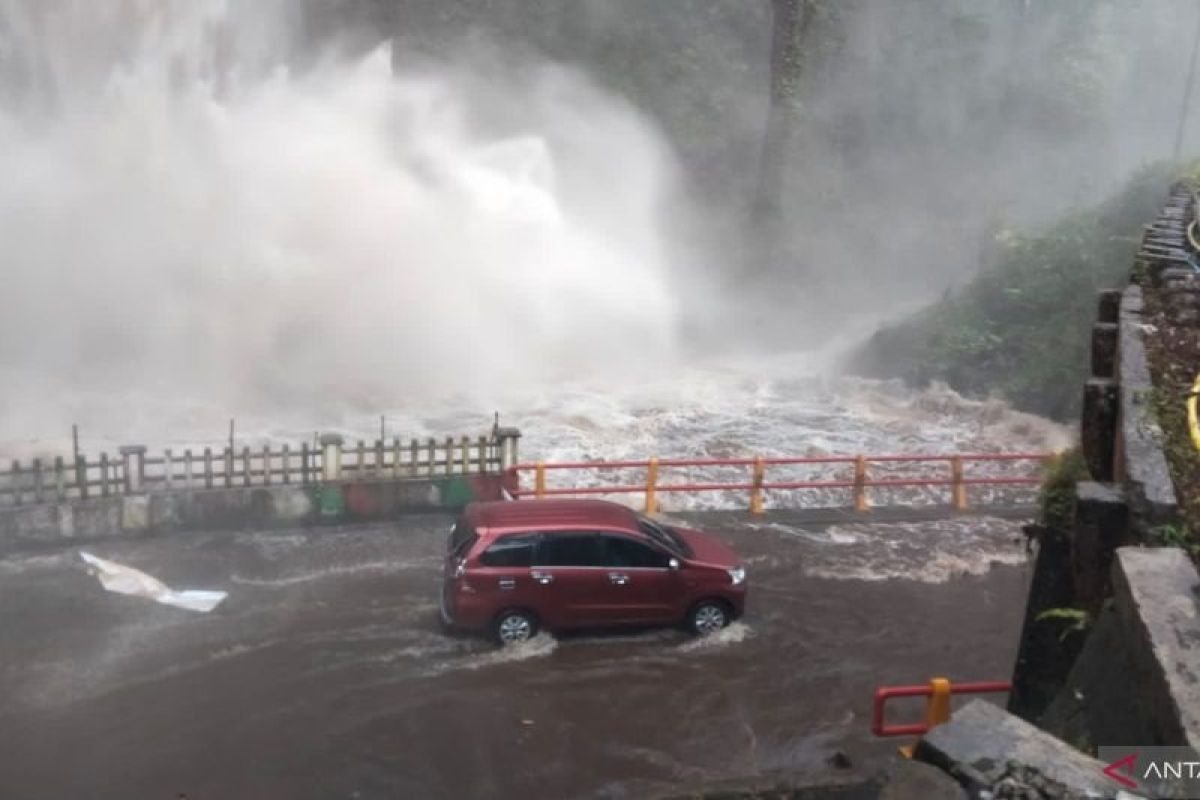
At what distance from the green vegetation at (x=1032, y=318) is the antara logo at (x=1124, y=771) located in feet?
57.4

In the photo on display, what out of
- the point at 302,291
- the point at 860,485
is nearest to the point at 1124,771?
the point at 860,485

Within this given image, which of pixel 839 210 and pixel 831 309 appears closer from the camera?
pixel 831 309

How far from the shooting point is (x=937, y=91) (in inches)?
1719

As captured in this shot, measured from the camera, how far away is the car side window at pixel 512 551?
38.6 ft

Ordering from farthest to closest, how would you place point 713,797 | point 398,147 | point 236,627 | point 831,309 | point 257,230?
point 831,309 < point 398,147 < point 257,230 < point 236,627 < point 713,797

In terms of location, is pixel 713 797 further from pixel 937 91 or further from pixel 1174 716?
pixel 937 91

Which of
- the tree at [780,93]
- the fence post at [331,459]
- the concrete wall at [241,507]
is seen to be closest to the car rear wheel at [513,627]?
the concrete wall at [241,507]

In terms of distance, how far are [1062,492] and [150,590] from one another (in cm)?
937

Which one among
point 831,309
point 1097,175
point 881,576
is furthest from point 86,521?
point 1097,175

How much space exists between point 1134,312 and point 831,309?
27017 mm

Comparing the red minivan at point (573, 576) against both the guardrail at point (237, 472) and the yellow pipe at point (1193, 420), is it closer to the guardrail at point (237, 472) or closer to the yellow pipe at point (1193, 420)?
the guardrail at point (237, 472)

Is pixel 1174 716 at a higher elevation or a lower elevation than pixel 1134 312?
lower

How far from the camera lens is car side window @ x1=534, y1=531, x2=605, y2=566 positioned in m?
11.9

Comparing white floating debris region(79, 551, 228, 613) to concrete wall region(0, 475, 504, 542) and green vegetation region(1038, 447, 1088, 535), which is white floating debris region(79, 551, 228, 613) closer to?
concrete wall region(0, 475, 504, 542)
